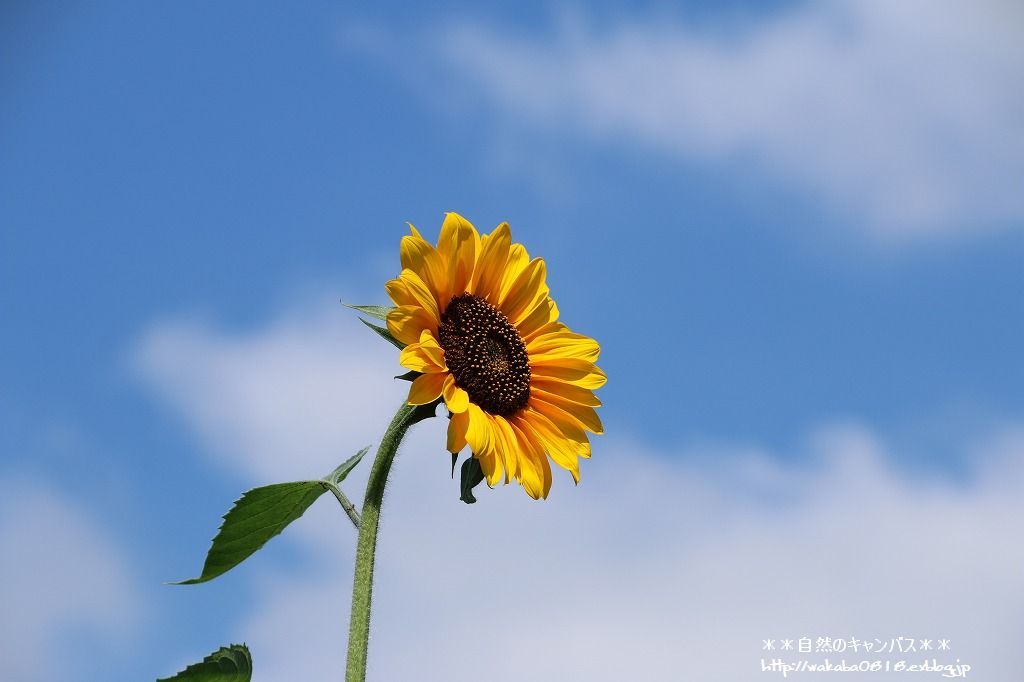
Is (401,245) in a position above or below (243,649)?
above

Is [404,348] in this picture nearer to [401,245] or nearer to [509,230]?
[401,245]

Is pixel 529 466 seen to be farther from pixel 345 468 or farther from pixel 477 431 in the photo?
pixel 345 468

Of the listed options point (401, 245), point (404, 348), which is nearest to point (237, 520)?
point (404, 348)

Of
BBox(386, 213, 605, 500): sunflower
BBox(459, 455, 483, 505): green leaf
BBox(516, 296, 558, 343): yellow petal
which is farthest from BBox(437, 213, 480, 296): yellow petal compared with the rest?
BBox(459, 455, 483, 505): green leaf

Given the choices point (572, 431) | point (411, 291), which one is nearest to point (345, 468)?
point (411, 291)

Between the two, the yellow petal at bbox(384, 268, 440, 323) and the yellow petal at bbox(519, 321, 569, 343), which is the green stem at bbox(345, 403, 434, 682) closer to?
the yellow petal at bbox(384, 268, 440, 323)

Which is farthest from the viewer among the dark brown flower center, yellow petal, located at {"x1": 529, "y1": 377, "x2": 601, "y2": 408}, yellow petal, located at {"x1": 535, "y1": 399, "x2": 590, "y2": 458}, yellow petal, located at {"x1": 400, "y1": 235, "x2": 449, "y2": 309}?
yellow petal, located at {"x1": 529, "y1": 377, "x2": 601, "y2": 408}
